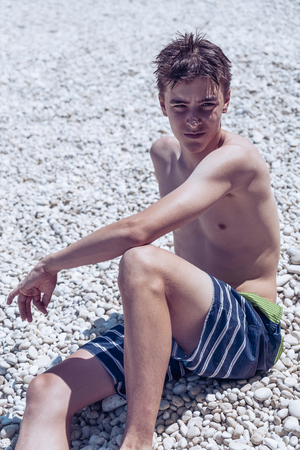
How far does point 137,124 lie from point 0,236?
1.95 m

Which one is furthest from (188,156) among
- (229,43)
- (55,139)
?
(229,43)

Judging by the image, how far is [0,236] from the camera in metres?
3.50

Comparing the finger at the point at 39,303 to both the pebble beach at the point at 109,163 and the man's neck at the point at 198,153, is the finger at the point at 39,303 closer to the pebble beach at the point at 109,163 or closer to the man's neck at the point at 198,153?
the pebble beach at the point at 109,163

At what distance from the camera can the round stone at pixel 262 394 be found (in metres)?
1.97

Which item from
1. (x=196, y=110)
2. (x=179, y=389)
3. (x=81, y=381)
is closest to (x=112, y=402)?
(x=81, y=381)

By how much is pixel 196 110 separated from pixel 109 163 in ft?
7.47

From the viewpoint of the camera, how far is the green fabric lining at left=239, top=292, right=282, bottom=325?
2.05 meters

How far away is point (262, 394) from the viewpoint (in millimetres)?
1978

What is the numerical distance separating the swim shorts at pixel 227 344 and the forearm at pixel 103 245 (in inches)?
16.3

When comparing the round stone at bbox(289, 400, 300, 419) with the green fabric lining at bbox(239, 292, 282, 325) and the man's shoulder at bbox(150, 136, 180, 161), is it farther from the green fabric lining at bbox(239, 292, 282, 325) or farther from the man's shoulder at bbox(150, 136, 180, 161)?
the man's shoulder at bbox(150, 136, 180, 161)

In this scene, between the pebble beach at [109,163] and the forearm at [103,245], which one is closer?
the forearm at [103,245]

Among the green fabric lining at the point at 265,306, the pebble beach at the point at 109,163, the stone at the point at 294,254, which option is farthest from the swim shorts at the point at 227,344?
the stone at the point at 294,254

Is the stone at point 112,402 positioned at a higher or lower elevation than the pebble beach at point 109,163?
lower

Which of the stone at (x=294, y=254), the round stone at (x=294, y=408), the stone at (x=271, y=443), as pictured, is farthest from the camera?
the stone at (x=294, y=254)
